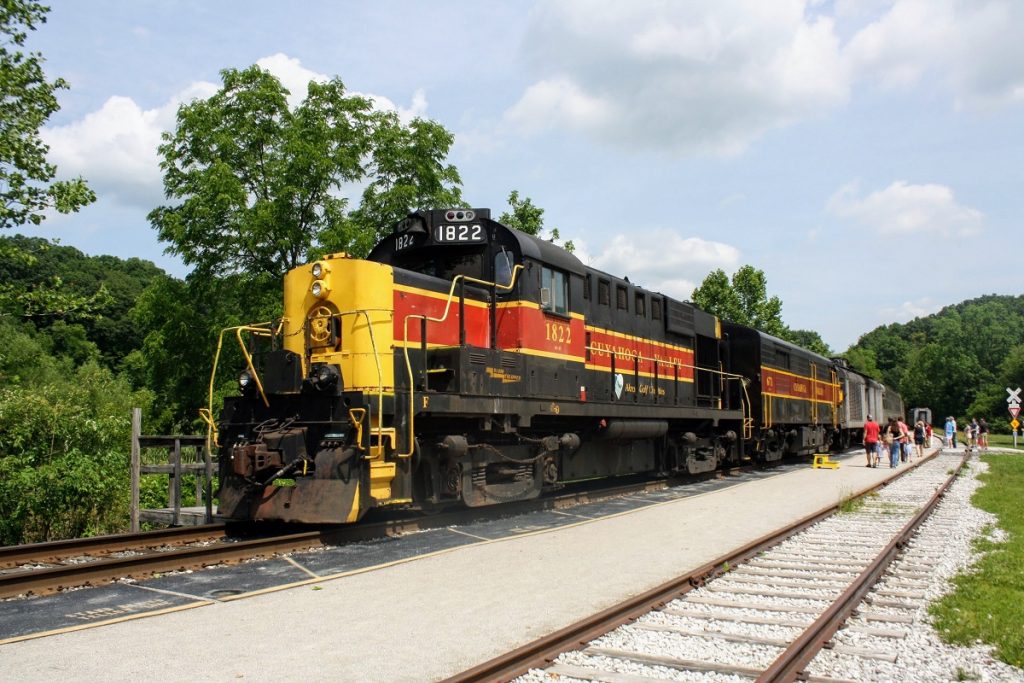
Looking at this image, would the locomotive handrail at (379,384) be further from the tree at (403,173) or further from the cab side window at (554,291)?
the tree at (403,173)

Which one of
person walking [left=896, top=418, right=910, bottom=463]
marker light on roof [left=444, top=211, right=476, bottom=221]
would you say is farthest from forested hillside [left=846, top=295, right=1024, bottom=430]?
marker light on roof [left=444, top=211, right=476, bottom=221]

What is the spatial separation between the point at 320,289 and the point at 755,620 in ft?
21.0

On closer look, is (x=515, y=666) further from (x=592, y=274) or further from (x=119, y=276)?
(x=119, y=276)

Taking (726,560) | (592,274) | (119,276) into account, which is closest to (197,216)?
(592,274)

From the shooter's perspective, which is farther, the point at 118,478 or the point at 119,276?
the point at 119,276

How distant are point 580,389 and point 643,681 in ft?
26.9

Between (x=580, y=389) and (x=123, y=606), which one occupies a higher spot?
(x=580, y=389)

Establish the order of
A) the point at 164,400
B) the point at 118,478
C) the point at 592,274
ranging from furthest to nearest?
the point at 164,400, the point at 592,274, the point at 118,478

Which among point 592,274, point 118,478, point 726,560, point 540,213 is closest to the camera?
point 726,560

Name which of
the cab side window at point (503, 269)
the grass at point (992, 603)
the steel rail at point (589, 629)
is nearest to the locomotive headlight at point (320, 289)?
the cab side window at point (503, 269)

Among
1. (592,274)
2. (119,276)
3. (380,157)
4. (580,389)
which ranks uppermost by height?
(119,276)

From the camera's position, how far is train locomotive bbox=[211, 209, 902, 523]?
880 centimetres

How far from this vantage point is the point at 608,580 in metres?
7.01

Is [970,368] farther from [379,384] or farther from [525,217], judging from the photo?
[379,384]
